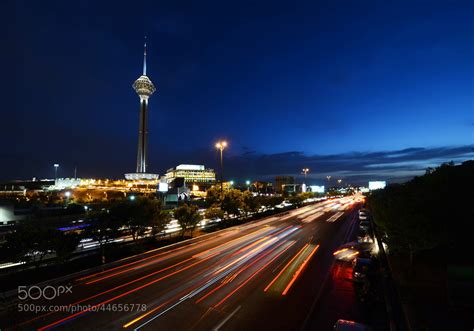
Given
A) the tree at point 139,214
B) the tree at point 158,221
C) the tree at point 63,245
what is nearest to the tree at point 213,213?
the tree at point 158,221

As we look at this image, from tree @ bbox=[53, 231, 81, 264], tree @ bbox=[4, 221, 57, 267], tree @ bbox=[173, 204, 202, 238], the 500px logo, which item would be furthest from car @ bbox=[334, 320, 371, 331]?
tree @ bbox=[173, 204, 202, 238]

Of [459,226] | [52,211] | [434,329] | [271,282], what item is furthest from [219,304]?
[52,211]

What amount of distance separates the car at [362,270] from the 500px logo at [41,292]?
1592 centimetres

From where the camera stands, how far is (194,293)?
13.7 m

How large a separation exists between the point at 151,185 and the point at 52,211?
126575 mm

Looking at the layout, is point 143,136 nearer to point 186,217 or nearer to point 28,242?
point 186,217

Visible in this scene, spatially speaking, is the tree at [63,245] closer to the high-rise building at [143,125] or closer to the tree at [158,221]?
the tree at [158,221]

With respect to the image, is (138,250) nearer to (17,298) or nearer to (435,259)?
(17,298)

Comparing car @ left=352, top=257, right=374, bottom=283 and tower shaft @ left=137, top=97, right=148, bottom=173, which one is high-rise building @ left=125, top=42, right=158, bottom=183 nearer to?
tower shaft @ left=137, top=97, right=148, bottom=173

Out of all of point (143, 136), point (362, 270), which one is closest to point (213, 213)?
point (362, 270)

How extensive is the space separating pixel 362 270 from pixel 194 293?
9.41 m

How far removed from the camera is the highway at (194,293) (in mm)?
10874

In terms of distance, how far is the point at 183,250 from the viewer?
937 inches

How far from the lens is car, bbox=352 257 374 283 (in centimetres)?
1454
